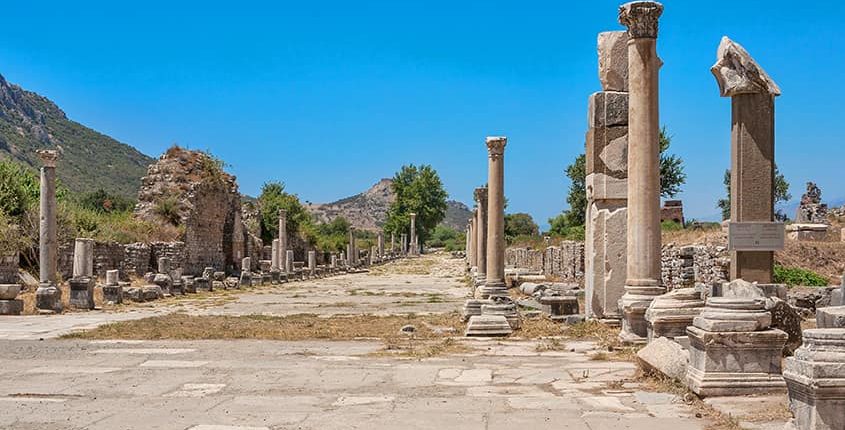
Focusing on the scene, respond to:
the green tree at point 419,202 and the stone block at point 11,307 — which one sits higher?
the green tree at point 419,202

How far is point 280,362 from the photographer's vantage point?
10086 millimetres

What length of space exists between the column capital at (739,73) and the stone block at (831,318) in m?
7.31

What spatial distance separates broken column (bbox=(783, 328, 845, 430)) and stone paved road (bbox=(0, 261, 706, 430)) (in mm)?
1265

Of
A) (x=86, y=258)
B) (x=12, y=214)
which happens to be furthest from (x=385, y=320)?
(x=12, y=214)

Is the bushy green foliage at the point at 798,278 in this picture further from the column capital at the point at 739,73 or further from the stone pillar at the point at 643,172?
the stone pillar at the point at 643,172

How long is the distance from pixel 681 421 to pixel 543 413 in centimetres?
107

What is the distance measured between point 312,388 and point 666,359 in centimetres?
335

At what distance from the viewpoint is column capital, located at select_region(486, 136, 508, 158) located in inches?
767

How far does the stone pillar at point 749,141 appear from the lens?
12477mm

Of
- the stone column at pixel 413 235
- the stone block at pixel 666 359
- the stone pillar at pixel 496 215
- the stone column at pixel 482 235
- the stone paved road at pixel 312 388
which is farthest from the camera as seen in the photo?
the stone column at pixel 413 235

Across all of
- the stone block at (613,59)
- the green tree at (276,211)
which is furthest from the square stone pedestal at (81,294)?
the green tree at (276,211)

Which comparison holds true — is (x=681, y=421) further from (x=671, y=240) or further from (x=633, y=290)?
(x=671, y=240)

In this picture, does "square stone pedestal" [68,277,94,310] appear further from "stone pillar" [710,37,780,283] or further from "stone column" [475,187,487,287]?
"stone pillar" [710,37,780,283]

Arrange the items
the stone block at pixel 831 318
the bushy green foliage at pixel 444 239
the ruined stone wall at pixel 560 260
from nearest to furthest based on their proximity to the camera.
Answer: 1. the stone block at pixel 831 318
2. the ruined stone wall at pixel 560 260
3. the bushy green foliage at pixel 444 239
